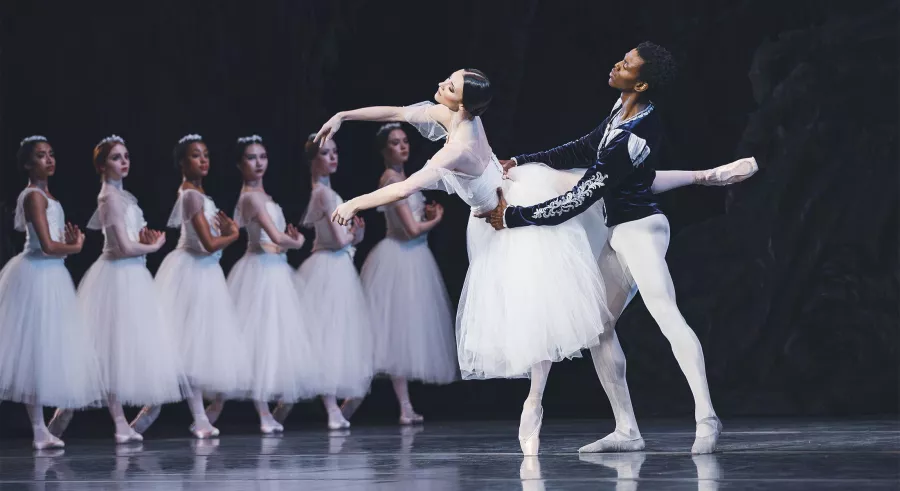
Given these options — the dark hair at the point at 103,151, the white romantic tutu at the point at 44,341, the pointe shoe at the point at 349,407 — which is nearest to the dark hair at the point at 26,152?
the dark hair at the point at 103,151

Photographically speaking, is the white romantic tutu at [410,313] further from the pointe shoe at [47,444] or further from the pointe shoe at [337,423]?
the pointe shoe at [47,444]

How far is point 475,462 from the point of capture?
153 inches

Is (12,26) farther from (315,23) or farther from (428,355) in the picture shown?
(428,355)

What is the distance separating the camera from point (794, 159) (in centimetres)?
636

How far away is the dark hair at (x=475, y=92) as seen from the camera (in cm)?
401

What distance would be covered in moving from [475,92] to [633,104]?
1.66ft

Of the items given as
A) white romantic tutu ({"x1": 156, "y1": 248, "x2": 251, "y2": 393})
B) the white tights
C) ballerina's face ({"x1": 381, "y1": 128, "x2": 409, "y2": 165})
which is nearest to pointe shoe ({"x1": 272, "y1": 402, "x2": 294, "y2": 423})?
white romantic tutu ({"x1": 156, "y1": 248, "x2": 251, "y2": 393})

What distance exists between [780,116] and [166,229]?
133 inches

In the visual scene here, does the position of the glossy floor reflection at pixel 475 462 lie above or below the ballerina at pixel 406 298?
below

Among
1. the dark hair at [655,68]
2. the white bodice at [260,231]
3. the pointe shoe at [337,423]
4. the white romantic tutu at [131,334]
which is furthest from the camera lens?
the white bodice at [260,231]

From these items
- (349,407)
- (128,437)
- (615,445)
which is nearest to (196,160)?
(128,437)

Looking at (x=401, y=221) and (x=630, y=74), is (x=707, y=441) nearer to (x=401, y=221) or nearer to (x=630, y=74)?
(x=630, y=74)

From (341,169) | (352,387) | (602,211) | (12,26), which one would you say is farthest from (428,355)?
(12,26)

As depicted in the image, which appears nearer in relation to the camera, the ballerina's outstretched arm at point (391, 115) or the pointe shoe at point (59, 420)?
the ballerina's outstretched arm at point (391, 115)
